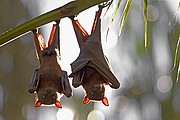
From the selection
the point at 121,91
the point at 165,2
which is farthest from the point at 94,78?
the point at 121,91

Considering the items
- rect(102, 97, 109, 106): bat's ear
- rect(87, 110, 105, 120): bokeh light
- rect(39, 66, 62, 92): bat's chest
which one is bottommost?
rect(102, 97, 109, 106): bat's ear

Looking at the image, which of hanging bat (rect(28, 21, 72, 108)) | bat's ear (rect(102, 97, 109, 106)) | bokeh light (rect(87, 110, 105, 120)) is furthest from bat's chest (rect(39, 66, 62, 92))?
bokeh light (rect(87, 110, 105, 120))

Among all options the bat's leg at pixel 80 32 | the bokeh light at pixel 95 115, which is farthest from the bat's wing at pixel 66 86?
the bokeh light at pixel 95 115

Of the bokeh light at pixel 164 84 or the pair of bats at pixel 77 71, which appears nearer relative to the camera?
the pair of bats at pixel 77 71

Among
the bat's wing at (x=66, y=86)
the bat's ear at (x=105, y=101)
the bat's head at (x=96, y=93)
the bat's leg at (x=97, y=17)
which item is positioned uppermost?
the bat's leg at (x=97, y=17)

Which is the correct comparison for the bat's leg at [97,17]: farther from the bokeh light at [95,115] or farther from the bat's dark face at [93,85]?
the bokeh light at [95,115]

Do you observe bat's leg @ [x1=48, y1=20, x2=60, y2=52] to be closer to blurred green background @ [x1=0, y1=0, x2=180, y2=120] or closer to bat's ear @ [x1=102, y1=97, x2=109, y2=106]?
bat's ear @ [x1=102, y1=97, x2=109, y2=106]

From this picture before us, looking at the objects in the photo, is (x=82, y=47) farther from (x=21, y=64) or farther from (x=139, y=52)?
(x=139, y=52)
